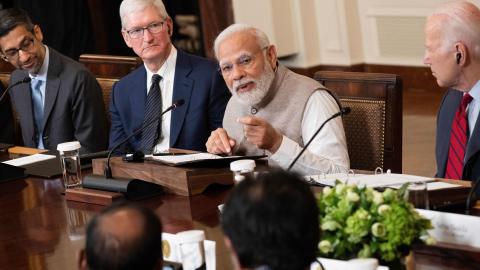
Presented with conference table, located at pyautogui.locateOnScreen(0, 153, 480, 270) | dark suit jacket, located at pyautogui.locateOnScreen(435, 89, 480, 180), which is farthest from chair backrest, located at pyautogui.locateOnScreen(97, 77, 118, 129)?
dark suit jacket, located at pyautogui.locateOnScreen(435, 89, 480, 180)

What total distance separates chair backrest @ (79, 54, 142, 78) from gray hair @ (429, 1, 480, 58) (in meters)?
1.99

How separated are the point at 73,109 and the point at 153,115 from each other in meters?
0.71

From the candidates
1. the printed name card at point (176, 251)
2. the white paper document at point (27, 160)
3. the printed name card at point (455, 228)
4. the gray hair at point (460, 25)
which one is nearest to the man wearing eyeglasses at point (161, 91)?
the white paper document at point (27, 160)

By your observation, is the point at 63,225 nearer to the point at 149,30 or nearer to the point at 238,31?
the point at 238,31

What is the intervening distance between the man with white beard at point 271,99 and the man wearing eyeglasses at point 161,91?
508mm

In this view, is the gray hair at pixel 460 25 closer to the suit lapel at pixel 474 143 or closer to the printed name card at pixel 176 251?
the suit lapel at pixel 474 143

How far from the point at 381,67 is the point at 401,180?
227 inches

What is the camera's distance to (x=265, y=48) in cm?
394

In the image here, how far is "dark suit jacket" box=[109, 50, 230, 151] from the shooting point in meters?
4.49

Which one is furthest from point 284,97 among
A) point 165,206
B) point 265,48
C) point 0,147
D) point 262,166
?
point 0,147

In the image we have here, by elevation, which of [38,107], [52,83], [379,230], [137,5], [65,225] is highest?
[137,5]

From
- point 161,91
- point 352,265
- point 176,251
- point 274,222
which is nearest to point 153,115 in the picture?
point 161,91

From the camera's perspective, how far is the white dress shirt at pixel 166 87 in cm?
455

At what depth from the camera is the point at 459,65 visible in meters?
3.50
